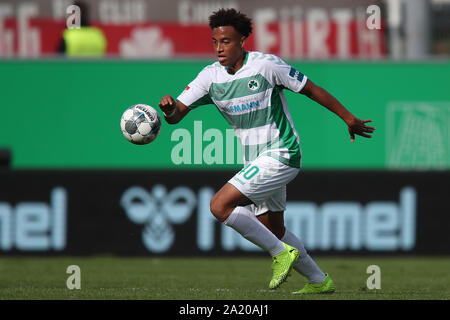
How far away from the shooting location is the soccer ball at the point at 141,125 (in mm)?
8398

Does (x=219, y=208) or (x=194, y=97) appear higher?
(x=194, y=97)

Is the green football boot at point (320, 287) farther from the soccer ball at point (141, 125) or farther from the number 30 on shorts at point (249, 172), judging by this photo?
the soccer ball at point (141, 125)

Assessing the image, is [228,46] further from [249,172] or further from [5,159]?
[5,159]

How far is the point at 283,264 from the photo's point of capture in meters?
8.10

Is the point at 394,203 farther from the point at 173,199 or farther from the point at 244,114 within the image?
the point at 244,114

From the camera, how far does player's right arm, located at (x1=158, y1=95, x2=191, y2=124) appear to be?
8.11 meters

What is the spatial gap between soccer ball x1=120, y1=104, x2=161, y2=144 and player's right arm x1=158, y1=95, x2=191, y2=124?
0.13 m

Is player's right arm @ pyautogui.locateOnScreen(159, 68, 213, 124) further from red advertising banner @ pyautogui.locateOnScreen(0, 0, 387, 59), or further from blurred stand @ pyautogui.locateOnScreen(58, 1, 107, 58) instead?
red advertising banner @ pyautogui.locateOnScreen(0, 0, 387, 59)

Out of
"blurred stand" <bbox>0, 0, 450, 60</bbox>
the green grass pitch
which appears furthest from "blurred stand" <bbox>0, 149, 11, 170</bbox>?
"blurred stand" <bbox>0, 0, 450, 60</bbox>

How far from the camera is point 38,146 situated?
14656mm

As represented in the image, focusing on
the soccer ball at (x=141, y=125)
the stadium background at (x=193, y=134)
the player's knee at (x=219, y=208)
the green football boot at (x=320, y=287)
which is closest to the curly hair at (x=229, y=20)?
the soccer ball at (x=141, y=125)

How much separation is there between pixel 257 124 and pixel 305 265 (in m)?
1.25

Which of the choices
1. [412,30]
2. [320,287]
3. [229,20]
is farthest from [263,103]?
[412,30]

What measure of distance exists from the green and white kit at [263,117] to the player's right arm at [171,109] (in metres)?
0.32
